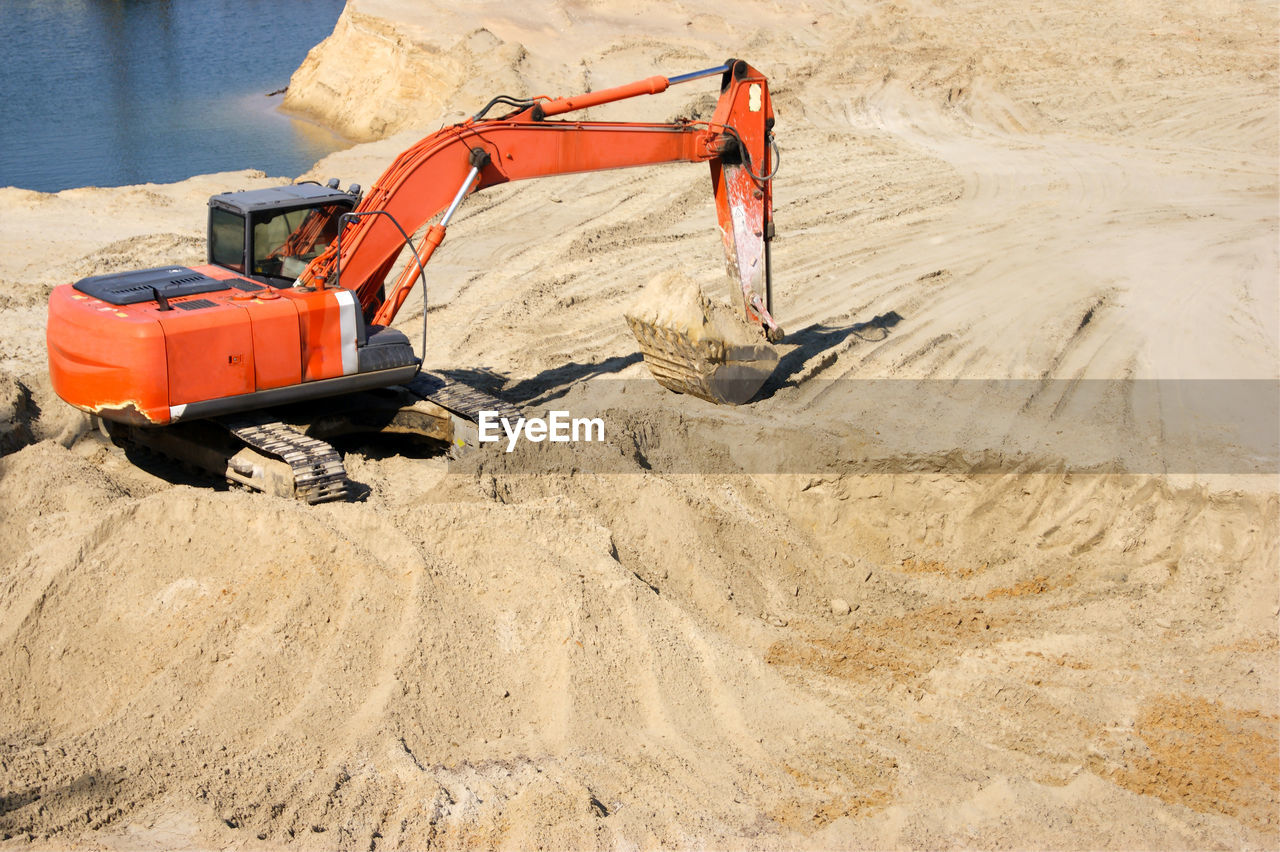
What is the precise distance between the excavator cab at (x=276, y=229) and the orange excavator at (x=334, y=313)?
14 mm

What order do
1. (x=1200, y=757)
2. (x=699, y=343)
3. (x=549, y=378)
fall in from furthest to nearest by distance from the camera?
1. (x=549, y=378)
2. (x=699, y=343)
3. (x=1200, y=757)

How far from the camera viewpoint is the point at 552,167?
7.95 metres

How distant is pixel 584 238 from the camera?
12.9 metres

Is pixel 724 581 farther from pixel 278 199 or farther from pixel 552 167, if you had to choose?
pixel 278 199

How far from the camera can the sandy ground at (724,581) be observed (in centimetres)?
464

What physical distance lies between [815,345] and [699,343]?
2055mm

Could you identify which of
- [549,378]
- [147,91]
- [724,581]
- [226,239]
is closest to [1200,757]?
[724,581]

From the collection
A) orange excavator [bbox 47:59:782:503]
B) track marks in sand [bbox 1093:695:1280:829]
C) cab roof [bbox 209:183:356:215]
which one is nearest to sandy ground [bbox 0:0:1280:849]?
track marks in sand [bbox 1093:695:1280:829]

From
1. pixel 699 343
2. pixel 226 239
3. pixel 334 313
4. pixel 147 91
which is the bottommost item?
pixel 699 343

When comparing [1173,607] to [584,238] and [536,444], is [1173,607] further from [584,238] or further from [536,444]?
[584,238]

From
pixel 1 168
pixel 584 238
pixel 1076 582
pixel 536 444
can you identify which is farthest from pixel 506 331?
pixel 1 168

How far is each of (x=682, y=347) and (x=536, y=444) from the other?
161 cm

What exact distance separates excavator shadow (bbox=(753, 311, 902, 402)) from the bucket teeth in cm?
32

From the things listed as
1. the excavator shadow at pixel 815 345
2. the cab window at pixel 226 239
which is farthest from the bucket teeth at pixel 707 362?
the cab window at pixel 226 239
